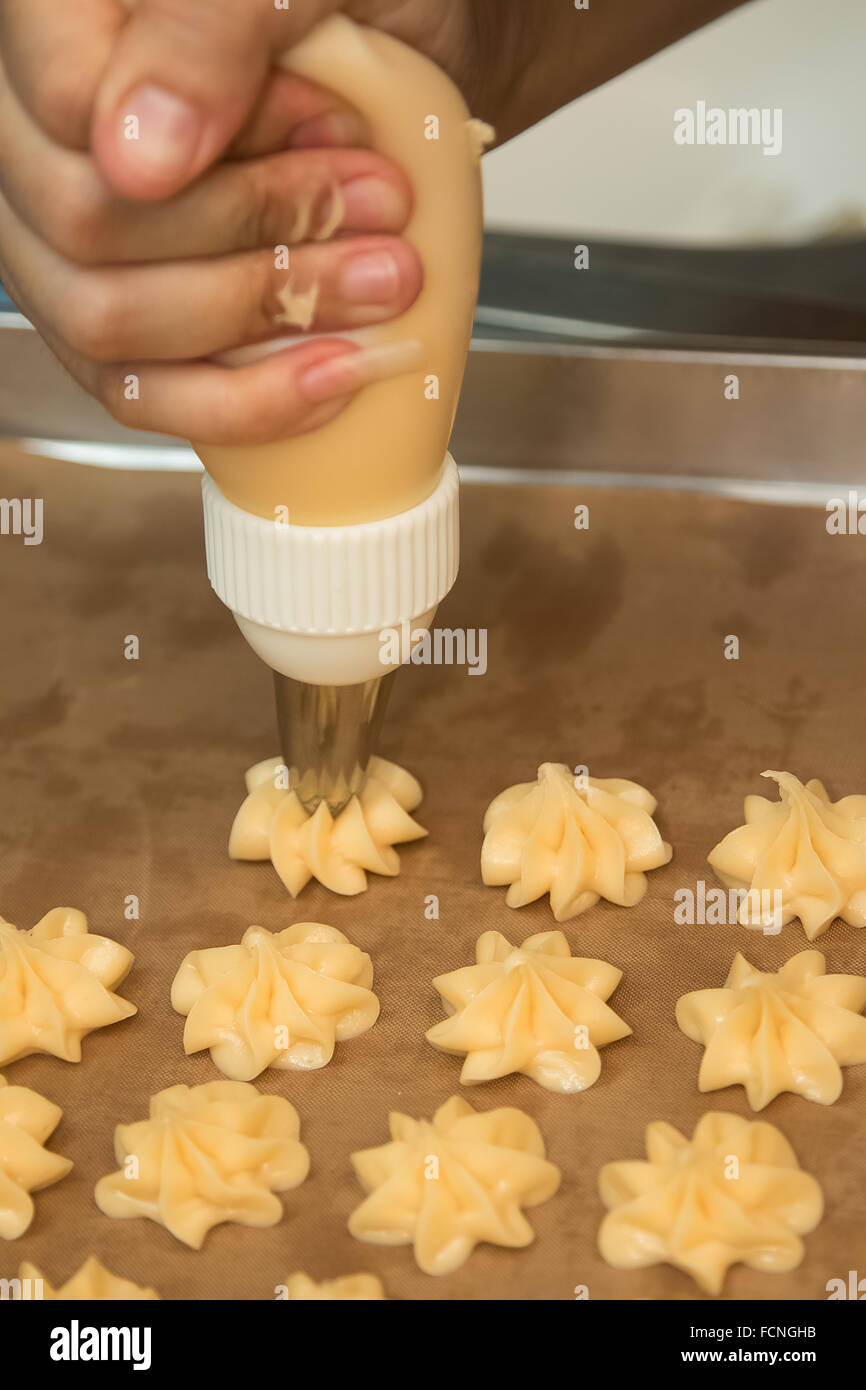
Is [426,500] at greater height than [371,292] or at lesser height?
lesser

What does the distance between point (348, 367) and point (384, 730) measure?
1.50 ft

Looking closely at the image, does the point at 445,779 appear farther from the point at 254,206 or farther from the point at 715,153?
the point at 715,153

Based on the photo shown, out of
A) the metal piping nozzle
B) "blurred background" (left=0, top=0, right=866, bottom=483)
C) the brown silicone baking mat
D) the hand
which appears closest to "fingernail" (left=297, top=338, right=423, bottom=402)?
the hand

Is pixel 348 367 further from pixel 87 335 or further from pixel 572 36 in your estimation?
pixel 572 36

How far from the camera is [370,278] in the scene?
0.77 m

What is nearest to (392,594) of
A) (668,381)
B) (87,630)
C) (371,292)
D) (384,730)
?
(371,292)

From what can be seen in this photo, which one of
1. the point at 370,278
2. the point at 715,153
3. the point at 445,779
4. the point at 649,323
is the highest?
the point at 370,278

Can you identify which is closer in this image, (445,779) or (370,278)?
(370,278)

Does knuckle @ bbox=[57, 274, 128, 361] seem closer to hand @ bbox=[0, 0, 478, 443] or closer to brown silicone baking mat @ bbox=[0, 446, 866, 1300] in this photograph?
hand @ bbox=[0, 0, 478, 443]

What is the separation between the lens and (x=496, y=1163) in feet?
2.78

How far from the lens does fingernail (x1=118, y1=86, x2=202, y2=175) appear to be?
0.70 metres

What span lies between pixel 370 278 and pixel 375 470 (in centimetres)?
12

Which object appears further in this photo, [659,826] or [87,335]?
[659,826]

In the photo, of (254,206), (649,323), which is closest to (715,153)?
(649,323)
